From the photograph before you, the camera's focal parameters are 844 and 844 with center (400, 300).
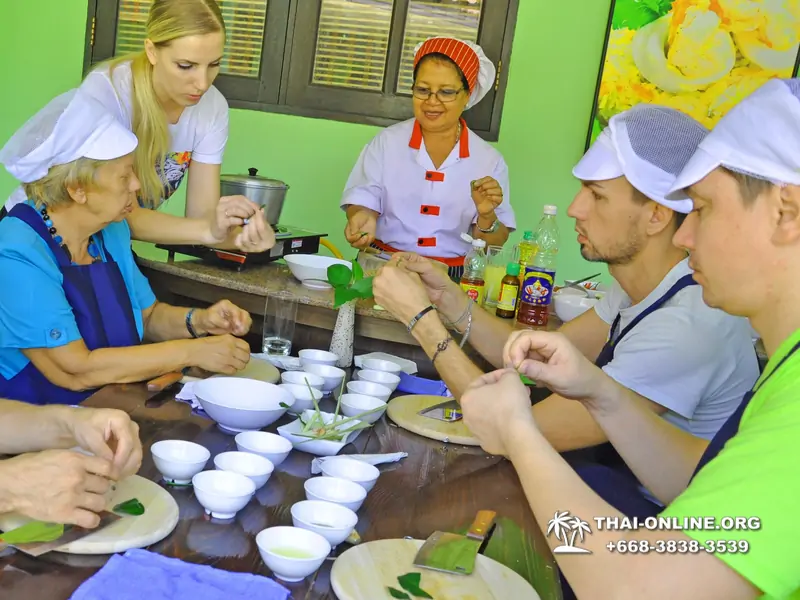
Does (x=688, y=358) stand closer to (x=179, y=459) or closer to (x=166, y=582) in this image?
(x=179, y=459)

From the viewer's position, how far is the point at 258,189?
332 cm

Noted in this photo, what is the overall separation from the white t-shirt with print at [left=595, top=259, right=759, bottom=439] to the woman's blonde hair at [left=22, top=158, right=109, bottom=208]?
137 cm

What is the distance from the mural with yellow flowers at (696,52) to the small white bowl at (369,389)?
110 inches

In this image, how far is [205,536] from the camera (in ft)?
4.38

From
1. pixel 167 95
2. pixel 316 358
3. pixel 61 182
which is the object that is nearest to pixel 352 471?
pixel 316 358

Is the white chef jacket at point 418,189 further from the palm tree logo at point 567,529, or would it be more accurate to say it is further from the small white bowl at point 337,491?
the palm tree logo at point 567,529

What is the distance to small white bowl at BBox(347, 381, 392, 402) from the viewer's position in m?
2.12

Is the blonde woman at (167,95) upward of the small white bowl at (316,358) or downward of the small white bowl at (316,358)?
upward

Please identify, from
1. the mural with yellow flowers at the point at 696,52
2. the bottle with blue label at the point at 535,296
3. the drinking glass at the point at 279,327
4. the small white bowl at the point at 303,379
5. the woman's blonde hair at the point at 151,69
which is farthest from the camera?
the mural with yellow flowers at the point at 696,52

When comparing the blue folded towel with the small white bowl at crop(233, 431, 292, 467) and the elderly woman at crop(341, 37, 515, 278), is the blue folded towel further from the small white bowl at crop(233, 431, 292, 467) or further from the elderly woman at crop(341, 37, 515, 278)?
the elderly woman at crop(341, 37, 515, 278)

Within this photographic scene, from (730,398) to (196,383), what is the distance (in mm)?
1245

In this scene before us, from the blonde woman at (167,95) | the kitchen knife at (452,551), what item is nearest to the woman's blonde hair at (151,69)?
the blonde woman at (167,95)

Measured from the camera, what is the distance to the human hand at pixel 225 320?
Result: 8.04 ft

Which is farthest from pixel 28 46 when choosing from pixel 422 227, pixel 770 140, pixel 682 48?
pixel 770 140
